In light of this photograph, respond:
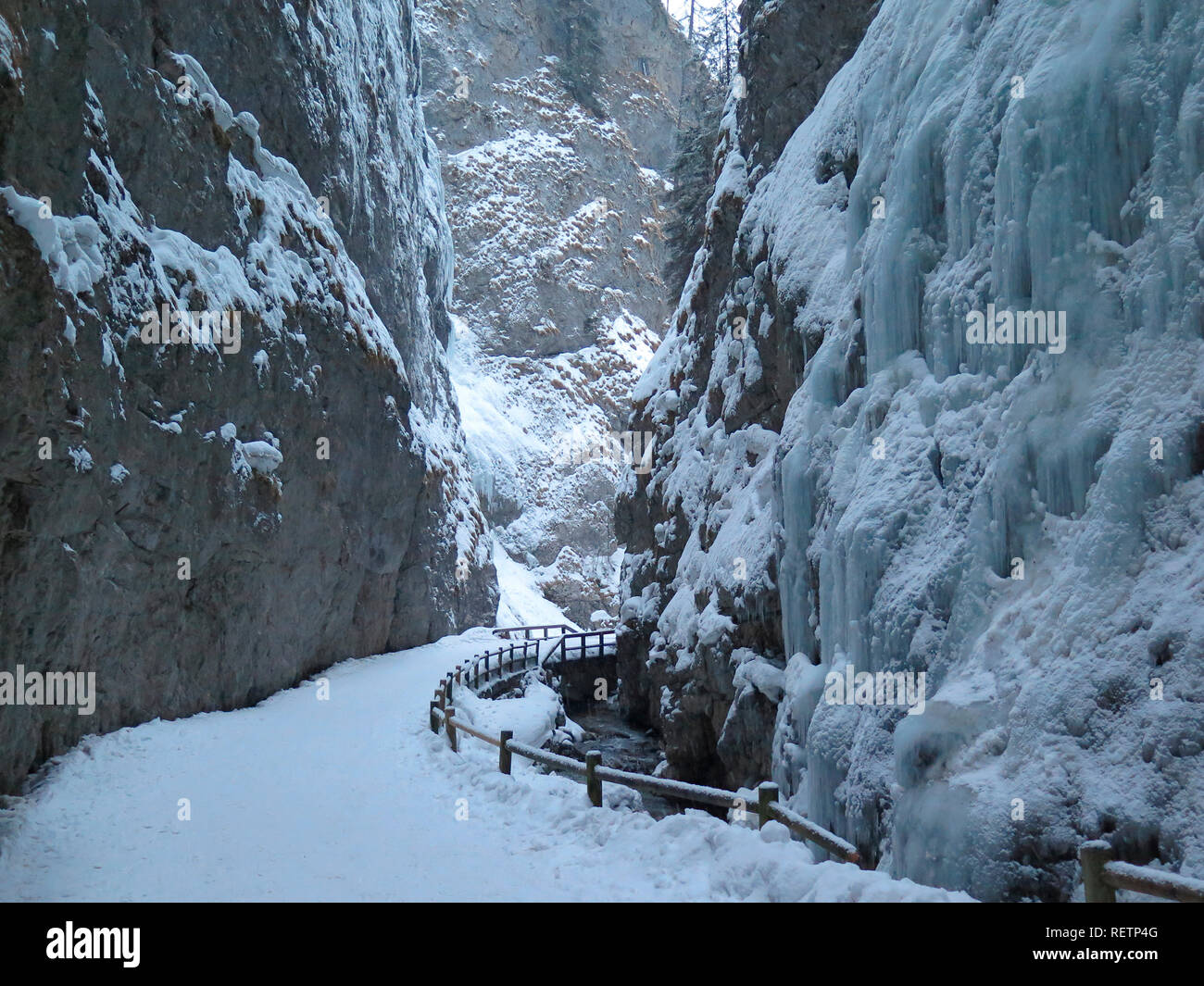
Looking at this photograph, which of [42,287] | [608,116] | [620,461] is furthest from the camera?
[608,116]

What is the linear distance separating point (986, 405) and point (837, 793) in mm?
3935

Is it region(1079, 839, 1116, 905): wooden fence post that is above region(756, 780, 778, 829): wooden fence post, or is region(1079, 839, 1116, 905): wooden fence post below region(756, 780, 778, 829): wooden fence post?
above

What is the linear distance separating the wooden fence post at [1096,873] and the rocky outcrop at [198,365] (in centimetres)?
994

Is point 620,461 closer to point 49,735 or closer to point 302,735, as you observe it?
point 302,735

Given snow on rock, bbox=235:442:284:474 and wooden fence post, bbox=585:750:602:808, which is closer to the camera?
Result: wooden fence post, bbox=585:750:602:808

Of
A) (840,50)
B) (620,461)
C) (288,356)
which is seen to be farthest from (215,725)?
(620,461)

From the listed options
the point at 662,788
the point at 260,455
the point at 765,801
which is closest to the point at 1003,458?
the point at 765,801

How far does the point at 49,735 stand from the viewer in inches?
413

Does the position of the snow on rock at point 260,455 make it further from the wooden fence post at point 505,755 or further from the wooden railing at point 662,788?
the wooden fence post at point 505,755

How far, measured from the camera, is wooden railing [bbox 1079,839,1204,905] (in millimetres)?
4039

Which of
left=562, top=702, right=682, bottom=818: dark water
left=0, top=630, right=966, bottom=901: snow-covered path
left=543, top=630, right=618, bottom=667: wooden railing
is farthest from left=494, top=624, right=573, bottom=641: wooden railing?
left=0, top=630, right=966, bottom=901: snow-covered path

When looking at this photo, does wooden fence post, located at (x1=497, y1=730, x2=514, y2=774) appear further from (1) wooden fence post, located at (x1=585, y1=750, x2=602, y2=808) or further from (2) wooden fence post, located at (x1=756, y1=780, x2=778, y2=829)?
(2) wooden fence post, located at (x1=756, y1=780, x2=778, y2=829)

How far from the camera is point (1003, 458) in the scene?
726cm

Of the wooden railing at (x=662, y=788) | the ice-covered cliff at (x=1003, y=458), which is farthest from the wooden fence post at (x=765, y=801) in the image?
the ice-covered cliff at (x=1003, y=458)
